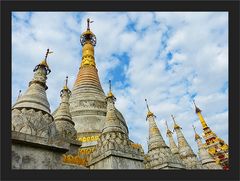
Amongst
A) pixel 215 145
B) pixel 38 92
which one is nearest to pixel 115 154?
pixel 38 92

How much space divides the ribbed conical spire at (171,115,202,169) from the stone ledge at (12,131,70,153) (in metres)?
17.0

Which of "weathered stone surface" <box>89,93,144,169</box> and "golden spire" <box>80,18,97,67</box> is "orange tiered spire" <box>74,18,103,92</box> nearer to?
"golden spire" <box>80,18,97,67</box>

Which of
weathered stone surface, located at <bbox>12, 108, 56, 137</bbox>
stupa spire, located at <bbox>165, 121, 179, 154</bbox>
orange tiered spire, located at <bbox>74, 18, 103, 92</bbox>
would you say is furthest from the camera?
stupa spire, located at <bbox>165, 121, 179, 154</bbox>

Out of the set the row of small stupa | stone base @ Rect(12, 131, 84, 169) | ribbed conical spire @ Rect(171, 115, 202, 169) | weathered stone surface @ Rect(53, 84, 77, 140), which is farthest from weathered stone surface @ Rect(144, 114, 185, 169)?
stone base @ Rect(12, 131, 84, 169)

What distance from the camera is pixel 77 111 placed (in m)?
21.1

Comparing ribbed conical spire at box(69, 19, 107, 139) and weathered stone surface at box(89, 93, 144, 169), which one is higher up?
ribbed conical spire at box(69, 19, 107, 139)

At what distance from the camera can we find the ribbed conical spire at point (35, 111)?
8812 mm

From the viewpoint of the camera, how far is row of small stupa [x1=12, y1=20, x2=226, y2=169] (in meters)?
9.64

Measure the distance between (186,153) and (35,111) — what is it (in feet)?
64.1

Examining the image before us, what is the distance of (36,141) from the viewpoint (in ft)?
24.5

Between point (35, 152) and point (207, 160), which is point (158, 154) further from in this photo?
point (35, 152)

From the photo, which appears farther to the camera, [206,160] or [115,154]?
[206,160]

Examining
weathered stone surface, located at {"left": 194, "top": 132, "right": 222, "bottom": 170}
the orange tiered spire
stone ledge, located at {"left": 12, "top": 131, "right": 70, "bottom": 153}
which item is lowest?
weathered stone surface, located at {"left": 194, "top": 132, "right": 222, "bottom": 170}
